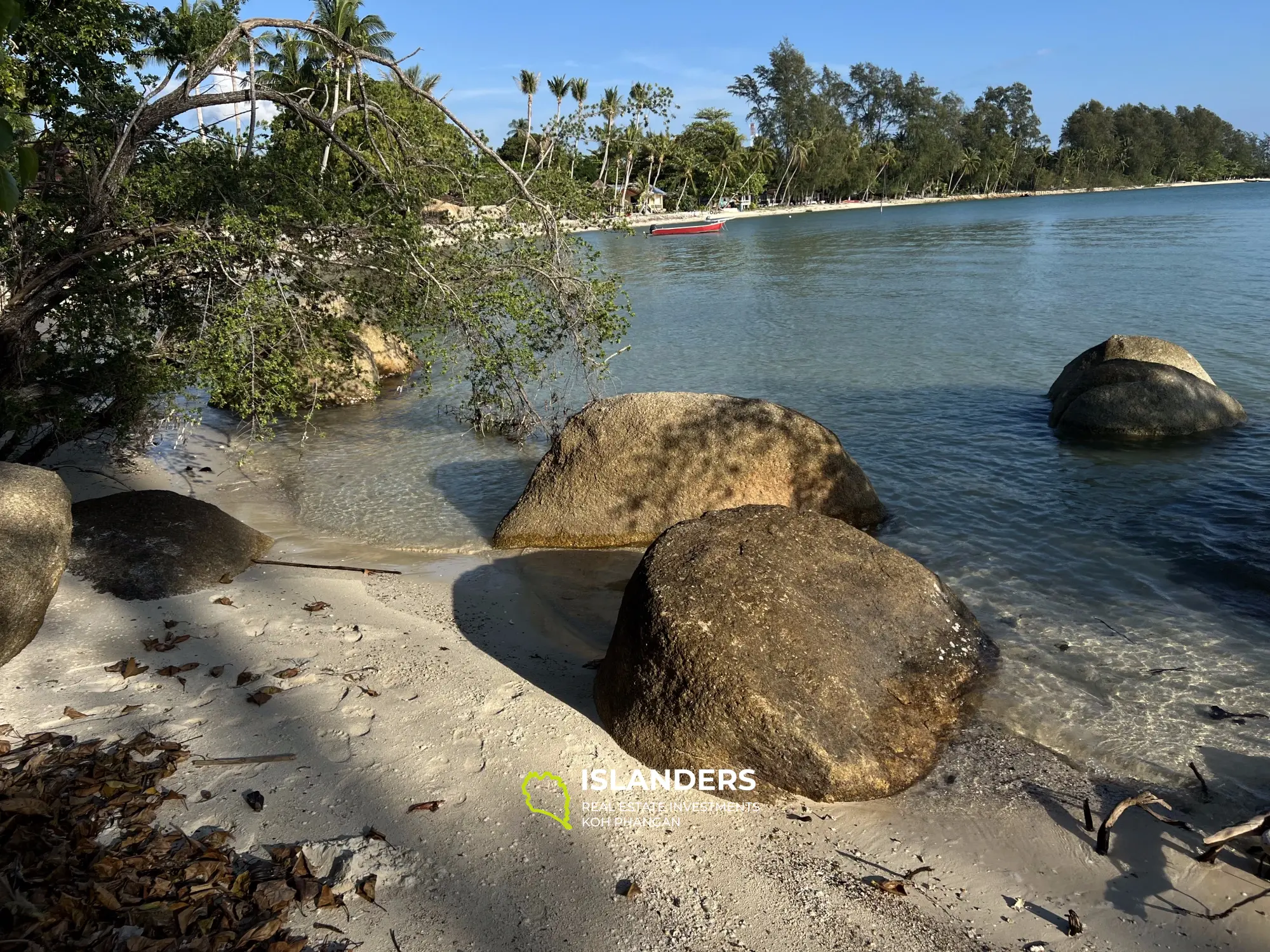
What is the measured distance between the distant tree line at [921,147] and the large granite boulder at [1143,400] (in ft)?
213

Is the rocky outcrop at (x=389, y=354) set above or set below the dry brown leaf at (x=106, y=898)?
above

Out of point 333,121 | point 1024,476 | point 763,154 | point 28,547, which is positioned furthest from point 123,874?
point 763,154

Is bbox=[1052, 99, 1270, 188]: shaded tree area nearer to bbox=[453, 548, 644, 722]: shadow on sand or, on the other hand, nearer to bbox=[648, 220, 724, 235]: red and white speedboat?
bbox=[648, 220, 724, 235]: red and white speedboat

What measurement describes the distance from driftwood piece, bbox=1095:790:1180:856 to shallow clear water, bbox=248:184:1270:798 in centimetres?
69

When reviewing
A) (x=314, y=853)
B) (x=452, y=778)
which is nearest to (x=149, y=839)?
(x=314, y=853)

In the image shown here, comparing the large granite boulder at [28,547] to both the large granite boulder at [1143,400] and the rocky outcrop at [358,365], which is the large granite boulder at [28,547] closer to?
the rocky outcrop at [358,365]

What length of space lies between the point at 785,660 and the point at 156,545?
5.04 meters

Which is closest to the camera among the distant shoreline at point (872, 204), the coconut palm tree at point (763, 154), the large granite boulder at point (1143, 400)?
the large granite boulder at point (1143, 400)

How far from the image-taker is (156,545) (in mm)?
6617

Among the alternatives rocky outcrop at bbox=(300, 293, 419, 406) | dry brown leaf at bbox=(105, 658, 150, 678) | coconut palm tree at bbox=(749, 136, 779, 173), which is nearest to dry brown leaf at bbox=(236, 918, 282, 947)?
dry brown leaf at bbox=(105, 658, 150, 678)

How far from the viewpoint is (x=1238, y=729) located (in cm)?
520

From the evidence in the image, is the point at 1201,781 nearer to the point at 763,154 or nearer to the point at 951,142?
the point at 763,154

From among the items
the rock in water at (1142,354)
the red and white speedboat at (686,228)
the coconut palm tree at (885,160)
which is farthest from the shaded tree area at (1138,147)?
the rock in water at (1142,354)

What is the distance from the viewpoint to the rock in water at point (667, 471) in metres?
8.09
